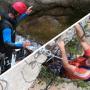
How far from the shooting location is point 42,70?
896cm

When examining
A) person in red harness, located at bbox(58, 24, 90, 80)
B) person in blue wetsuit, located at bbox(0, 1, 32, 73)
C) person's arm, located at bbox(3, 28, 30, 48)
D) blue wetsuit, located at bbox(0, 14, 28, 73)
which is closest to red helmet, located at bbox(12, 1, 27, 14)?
person in blue wetsuit, located at bbox(0, 1, 32, 73)

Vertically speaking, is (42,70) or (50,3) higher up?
(50,3)

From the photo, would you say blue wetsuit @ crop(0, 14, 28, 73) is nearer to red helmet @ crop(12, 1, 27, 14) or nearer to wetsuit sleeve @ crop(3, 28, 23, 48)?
wetsuit sleeve @ crop(3, 28, 23, 48)

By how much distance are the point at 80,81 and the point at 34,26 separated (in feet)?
15.4

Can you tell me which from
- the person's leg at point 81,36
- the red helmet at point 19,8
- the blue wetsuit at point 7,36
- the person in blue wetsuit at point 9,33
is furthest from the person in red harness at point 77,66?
the red helmet at point 19,8

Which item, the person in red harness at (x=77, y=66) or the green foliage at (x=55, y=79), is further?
the person in red harness at (x=77, y=66)

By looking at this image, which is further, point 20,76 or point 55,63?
point 55,63

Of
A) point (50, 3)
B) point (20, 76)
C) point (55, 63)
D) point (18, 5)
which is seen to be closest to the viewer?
point (20, 76)

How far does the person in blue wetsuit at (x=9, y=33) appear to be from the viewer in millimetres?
9305

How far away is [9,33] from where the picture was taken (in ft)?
30.5

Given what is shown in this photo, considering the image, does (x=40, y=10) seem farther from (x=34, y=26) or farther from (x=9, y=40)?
(x=9, y=40)

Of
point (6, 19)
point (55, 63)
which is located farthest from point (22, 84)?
point (6, 19)

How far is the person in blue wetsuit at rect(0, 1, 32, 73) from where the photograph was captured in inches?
366

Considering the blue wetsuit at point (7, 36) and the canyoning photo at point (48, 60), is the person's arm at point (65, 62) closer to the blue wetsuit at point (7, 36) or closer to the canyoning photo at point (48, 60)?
the canyoning photo at point (48, 60)
